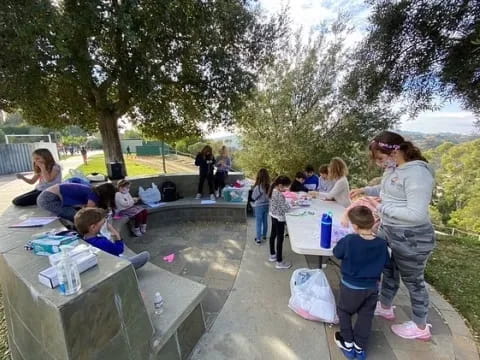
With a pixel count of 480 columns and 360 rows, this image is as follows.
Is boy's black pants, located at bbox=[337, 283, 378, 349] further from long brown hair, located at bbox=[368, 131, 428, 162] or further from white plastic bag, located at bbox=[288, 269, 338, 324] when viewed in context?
long brown hair, located at bbox=[368, 131, 428, 162]

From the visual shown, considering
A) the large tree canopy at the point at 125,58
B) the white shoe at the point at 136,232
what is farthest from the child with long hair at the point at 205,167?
the white shoe at the point at 136,232

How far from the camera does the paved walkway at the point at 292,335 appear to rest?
6.00 feet

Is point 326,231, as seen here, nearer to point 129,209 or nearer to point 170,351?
point 170,351

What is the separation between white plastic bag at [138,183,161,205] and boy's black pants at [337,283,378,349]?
14.0 feet

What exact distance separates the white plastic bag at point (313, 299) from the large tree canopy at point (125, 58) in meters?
3.92

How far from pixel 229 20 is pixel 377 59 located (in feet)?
9.94

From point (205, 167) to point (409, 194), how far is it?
433 cm

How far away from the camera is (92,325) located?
112 cm

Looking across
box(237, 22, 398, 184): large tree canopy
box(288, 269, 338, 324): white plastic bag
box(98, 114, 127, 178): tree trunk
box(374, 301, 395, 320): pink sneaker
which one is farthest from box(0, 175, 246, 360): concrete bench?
box(237, 22, 398, 184): large tree canopy

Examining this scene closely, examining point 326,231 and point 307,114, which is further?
point 307,114

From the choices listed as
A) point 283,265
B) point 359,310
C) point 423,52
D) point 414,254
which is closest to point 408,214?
point 414,254

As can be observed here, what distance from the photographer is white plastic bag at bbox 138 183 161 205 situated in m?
4.96

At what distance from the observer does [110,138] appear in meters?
5.44

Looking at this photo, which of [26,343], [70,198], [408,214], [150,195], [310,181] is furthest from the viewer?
[150,195]
